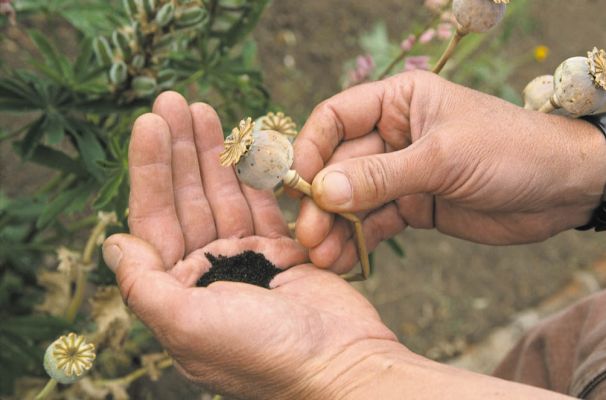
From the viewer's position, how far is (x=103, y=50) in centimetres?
167

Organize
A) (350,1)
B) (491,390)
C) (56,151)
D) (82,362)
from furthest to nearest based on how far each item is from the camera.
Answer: (350,1)
(56,151)
(82,362)
(491,390)

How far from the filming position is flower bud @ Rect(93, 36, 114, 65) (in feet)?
5.47

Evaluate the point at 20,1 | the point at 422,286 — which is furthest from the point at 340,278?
the point at 422,286

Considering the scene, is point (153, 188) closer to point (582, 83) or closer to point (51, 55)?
point (51, 55)

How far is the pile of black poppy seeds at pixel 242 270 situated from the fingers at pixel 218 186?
3.0 inches

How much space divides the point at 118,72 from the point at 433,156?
73 centimetres

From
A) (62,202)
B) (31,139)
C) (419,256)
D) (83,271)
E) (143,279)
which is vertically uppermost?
(143,279)

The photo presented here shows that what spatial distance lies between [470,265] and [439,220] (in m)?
1.26

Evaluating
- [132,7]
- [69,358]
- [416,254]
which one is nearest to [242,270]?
[69,358]

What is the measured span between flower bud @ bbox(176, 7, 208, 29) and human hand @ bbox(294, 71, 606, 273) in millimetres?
351

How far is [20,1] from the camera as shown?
198 cm

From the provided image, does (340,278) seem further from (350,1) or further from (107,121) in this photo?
(350,1)

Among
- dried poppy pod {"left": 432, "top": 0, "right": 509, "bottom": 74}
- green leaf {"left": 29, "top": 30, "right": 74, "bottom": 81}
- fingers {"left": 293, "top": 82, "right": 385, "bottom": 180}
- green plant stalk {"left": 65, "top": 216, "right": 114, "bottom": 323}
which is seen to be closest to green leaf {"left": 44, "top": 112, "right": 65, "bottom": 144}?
green leaf {"left": 29, "top": 30, "right": 74, "bottom": 81}

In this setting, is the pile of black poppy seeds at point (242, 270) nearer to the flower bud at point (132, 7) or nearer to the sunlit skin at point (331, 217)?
the sunlit skin at point (331, 217)
